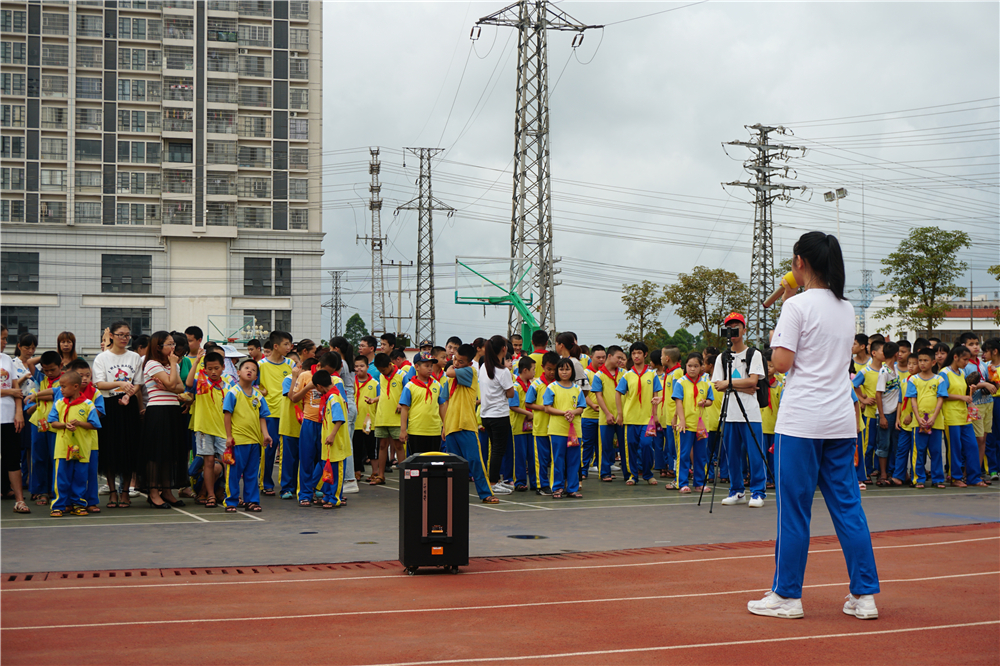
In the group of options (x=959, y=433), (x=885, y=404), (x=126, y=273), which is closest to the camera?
(x=959, y=433)

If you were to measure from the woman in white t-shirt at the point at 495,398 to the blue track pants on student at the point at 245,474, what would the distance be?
10.9 ft

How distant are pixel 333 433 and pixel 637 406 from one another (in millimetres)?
5650

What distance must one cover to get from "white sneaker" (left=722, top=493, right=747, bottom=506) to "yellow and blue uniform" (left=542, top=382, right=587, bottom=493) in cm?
214

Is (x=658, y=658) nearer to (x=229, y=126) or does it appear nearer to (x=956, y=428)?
(x=956, y=428)

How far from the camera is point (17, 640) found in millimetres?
5664

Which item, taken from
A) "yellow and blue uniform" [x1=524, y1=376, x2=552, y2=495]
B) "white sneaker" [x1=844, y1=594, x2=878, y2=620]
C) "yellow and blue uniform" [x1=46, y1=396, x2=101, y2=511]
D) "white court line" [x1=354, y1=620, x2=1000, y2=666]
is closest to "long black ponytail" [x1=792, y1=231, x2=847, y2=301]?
"white sneaker" [x1=844, y1=594, x2=878, y2=620]

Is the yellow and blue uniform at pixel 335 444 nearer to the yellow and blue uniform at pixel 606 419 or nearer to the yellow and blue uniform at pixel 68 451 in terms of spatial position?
the yellow and blue uniform at pixel 68 451

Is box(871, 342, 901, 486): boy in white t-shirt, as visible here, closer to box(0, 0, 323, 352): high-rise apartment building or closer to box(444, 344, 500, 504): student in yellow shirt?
box(444, 344, 500, 504): student in yellow shirt

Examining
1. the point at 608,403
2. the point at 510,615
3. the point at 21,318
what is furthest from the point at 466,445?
the point at 21,318

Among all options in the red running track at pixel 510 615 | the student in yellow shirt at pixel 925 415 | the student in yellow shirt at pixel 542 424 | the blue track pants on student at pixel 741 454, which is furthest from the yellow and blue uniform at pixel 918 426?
the red running track at pixel 510 615

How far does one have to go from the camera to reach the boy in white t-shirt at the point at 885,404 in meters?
14.7

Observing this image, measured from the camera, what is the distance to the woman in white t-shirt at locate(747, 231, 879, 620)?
593 cm

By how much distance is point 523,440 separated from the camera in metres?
14.4

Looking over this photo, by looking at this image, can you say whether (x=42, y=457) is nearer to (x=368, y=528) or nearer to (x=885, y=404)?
(x=368, y=528)
